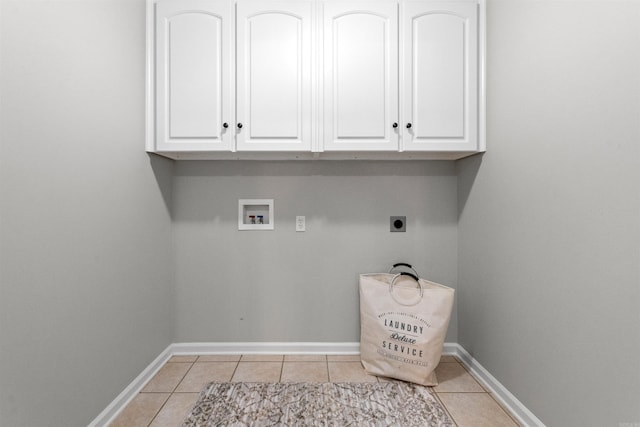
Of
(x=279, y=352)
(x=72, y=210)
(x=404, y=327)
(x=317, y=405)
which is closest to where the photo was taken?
(x=72, y=210)

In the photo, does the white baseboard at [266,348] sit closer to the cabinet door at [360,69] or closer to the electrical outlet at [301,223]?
the electrical outlet at [301,223]

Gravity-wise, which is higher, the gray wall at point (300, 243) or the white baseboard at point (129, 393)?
the gray wall at point (300, 243)

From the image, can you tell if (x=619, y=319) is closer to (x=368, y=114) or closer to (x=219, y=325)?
(x=368, y=114)

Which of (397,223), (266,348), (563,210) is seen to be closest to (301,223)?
(397,223)

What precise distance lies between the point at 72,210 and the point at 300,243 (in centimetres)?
126

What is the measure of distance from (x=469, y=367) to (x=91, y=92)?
101 inches

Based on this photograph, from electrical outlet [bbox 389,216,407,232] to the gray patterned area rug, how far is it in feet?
3.14

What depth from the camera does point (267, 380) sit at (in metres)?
1.78

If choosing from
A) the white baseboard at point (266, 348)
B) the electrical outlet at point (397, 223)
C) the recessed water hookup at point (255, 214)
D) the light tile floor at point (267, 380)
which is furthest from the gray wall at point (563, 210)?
the recessed water hookup at point (255, 214)

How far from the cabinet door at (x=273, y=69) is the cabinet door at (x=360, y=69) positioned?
0.42ft

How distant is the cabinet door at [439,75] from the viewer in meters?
1.72

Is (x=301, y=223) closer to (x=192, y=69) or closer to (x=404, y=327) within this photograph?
(x=404, y=327)

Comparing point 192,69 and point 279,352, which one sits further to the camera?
point 279,352

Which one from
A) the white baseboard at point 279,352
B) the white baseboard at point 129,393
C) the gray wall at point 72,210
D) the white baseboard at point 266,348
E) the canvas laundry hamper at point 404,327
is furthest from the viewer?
the white baseboard at point 266,348
